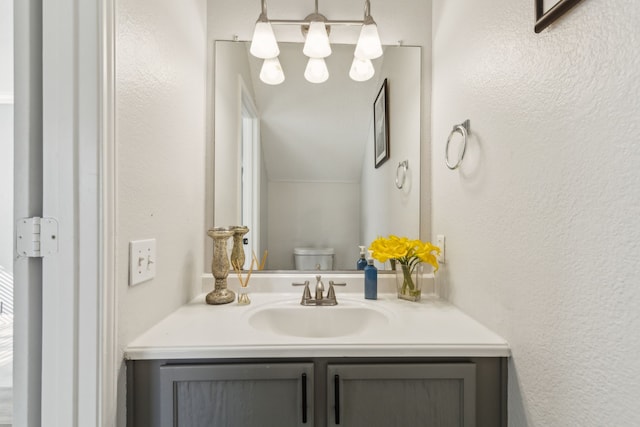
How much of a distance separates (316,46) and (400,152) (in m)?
0.58

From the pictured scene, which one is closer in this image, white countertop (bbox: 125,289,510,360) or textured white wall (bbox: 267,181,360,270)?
white countertop (bbox: 125,289,510,360)

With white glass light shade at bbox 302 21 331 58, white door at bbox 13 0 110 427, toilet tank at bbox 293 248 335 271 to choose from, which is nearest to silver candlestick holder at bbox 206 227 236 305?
toilet tank at bbox 293 248 335 271

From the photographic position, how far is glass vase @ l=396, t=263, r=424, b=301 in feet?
4.00

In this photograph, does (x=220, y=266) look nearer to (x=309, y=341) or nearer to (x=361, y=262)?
(x=309, y=341)

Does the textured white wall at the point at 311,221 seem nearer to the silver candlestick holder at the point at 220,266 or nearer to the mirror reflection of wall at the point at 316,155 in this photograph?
the mirror reflection of wall at the point at 316,155

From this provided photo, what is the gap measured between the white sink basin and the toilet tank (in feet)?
0.89

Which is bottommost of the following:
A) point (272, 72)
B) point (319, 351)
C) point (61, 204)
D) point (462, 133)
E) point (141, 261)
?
point (319, 351)

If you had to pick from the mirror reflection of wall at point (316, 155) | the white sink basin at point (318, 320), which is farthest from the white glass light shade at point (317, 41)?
Result: the white sink basin at point (318, 320)

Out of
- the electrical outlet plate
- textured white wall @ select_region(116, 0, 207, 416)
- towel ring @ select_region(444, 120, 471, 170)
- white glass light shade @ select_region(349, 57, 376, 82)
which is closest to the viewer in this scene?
textured white wall @ select_region(116, 0, 207, 416)

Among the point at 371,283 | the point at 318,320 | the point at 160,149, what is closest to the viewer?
the point at 160,149

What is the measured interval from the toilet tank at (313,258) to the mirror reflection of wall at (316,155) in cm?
2

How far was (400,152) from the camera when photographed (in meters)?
1.42

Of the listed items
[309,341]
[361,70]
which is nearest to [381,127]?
[361,70]

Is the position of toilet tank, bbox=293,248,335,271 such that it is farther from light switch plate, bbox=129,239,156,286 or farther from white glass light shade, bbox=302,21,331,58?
white glass light shade, bbox=302,21,331,58
